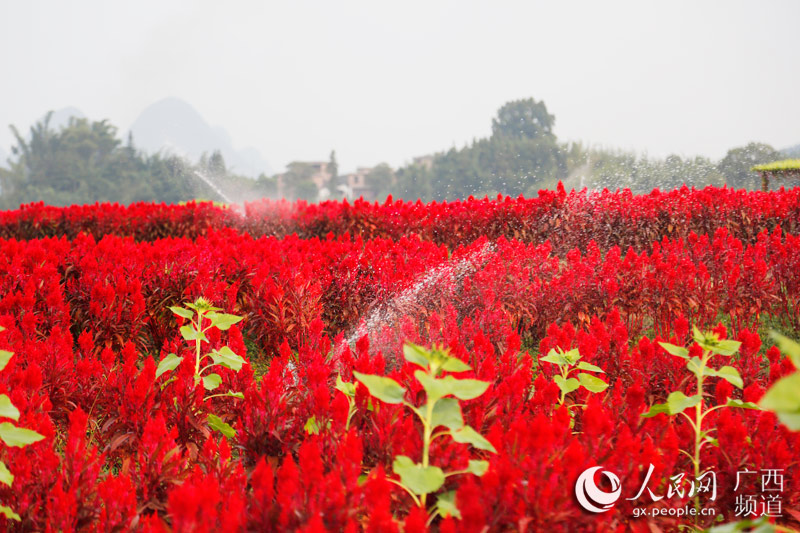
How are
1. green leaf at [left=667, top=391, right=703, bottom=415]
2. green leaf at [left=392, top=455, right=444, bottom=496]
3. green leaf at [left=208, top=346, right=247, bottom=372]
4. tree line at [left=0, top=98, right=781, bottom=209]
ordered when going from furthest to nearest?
tree line at [left=0, top=98, right=781, bottom=209] → green leaf at [left=208, top=346, right=247, bottom=372] → green leaf at [left=667, top=391, right=703, bottom=415] → green leaf at [left=392, top=455, right=444, bottom=496]

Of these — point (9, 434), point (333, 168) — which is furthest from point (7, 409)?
point (333, 168)

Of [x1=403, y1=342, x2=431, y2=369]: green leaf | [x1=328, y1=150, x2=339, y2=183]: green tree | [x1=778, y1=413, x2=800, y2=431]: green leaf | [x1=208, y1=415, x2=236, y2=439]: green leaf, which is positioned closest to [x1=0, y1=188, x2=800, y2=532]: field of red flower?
[x1=208, y1=415, x2=236, y2=439]: green leaf

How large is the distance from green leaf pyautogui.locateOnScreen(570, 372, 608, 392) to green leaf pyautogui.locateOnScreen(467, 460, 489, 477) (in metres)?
0.83

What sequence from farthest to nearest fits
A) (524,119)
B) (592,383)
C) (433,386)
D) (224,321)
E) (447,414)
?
(524,119) < (224,321) < (592,383) < (447,414) < (433,386)

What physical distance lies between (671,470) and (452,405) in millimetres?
670

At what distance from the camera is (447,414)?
1.38m

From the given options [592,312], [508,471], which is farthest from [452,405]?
[592,312]

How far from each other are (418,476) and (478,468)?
14 centimetres

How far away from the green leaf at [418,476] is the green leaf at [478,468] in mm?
74

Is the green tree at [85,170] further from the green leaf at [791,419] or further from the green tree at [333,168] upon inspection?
the green leaf at [791,419]

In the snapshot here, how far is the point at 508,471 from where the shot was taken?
4.15 ft

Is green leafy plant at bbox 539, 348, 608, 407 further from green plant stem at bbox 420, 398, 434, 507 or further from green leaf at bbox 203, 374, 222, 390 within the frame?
green leaf at bbox 203, 374, 222, 390

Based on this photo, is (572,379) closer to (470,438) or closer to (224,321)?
(470,438)

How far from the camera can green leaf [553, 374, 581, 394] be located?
82.9 inches
